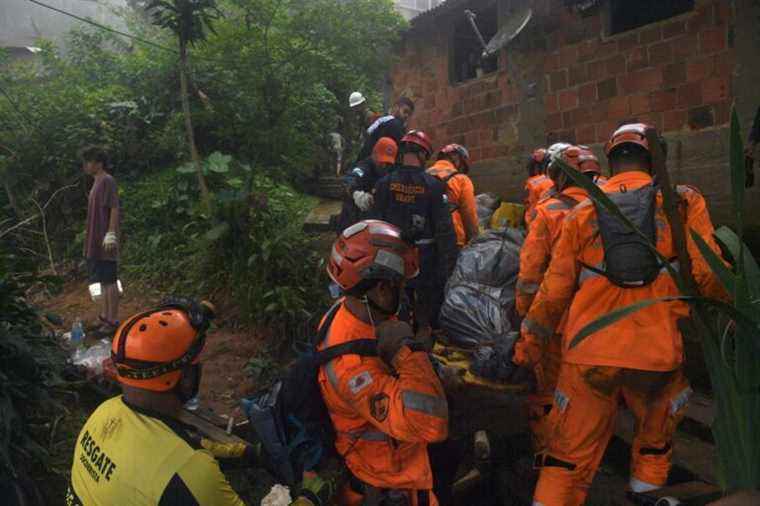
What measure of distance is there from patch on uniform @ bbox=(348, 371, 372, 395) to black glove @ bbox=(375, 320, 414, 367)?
10 cm

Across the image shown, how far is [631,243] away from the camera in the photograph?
98.1 inches

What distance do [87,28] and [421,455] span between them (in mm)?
14797

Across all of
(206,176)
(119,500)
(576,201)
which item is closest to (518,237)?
(576,201)

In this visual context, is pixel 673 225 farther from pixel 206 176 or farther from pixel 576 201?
pixel 206 176

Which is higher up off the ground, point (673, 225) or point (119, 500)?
point (673, 225)

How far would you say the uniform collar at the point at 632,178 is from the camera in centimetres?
273

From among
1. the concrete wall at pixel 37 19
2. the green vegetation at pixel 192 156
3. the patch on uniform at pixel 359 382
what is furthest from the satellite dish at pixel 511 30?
the concrete wall at pixel 37 19

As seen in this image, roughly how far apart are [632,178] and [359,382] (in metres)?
1.73

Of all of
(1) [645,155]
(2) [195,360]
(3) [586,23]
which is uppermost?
(3) [586,23]

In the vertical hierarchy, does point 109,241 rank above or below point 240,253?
above

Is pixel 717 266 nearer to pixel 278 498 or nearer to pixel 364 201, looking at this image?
pixel 278 498

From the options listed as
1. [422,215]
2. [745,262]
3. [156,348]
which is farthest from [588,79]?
[156,348]

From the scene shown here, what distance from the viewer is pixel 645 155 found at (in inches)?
110

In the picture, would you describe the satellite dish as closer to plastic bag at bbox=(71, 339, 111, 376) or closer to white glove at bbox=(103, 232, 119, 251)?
white glove at bbox=(103, 232, 119, 251)
